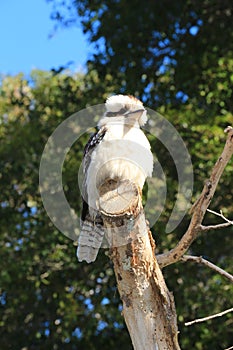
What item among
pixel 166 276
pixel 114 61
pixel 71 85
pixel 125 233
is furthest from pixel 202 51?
pixel 125 233

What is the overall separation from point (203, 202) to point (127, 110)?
1.41 metres

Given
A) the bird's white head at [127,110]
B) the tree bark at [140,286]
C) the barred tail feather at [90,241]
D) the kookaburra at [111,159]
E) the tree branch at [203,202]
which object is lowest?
the tree bark at [140,286]

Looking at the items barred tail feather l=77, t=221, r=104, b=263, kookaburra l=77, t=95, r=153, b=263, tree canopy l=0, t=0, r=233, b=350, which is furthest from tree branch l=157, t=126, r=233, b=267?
tree canopy l=0, t=0, r=233, b=350

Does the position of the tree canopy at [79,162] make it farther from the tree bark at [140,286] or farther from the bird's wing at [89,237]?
the tree bark at [140,286]

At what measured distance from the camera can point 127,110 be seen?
4152mm

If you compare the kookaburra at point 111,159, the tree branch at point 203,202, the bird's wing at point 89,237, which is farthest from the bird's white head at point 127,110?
the tree branch at point 203,202

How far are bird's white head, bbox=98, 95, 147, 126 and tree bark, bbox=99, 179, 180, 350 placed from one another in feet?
4.18

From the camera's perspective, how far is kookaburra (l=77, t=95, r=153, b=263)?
3.74 meters

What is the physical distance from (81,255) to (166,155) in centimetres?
233

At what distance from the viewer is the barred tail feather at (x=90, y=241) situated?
12.2 feet

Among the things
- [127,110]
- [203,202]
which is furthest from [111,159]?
[203,202]

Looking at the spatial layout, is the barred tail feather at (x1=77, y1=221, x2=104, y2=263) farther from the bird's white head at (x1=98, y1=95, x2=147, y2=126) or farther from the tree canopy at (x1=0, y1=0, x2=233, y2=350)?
the tree canopy at (x1=0, y1=0, x2=233, y2=350)

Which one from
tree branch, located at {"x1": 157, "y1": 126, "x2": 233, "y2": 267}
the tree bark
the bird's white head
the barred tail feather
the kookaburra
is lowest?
the tree bark

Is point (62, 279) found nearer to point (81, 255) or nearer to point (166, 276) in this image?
point (166, 276)
